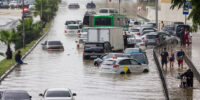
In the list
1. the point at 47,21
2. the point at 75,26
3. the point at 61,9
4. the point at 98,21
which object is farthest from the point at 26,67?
the point at 61,9

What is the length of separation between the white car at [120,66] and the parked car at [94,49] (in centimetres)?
764

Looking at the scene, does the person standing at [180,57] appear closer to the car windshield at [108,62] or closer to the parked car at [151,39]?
the car windshield at [108,62]

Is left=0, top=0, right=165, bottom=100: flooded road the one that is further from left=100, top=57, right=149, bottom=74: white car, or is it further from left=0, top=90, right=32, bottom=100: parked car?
left=0, top=90, right=32, bottom=100: parked car

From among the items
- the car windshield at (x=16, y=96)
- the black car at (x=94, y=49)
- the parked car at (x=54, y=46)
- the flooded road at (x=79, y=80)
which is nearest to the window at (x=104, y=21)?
the parked car at (x=54, y=46)

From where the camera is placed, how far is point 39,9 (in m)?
100

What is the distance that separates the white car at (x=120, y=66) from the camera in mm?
43719

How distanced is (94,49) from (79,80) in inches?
446

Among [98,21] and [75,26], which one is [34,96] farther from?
[75,26]

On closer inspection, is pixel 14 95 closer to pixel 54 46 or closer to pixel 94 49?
pixel 94 49

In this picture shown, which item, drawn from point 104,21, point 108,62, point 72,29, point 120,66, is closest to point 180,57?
point 120,66

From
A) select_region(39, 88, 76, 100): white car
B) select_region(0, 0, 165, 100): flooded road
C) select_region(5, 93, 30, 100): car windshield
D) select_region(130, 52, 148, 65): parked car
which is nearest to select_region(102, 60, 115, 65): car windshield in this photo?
select_region(0, 0, 165, 100): flooded road

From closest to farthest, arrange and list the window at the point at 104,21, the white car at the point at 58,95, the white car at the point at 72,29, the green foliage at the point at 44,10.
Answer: the white car at the point at 58,95
the window at the point at 104,21
the white car at the point at 72,29
the green foliage at the point at 44,10

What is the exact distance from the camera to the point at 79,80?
4116 cm

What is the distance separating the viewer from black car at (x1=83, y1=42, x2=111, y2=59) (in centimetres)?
5228
